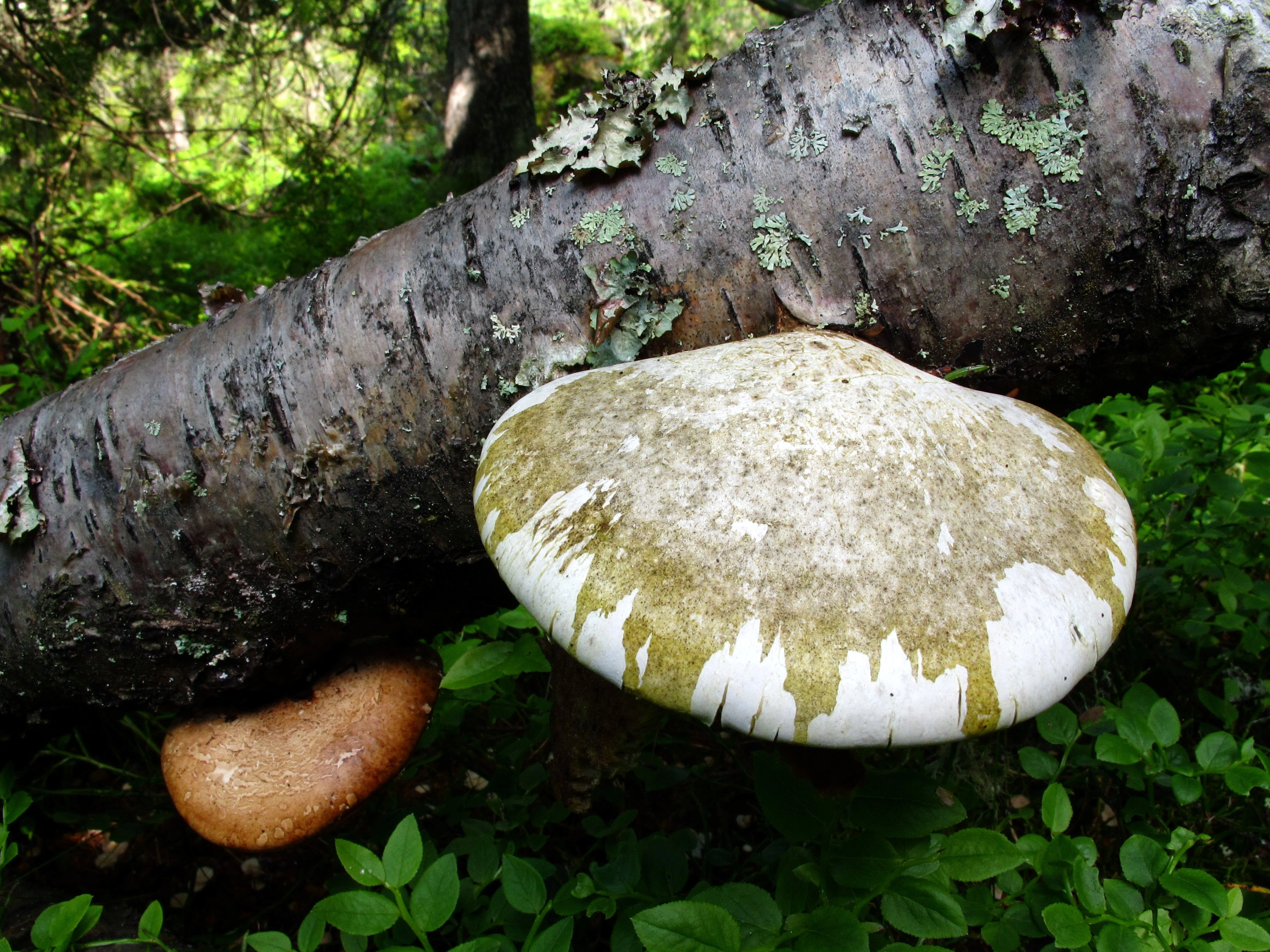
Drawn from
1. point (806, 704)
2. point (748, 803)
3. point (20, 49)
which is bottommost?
point (748, 803)

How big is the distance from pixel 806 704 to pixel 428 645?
1.42 m

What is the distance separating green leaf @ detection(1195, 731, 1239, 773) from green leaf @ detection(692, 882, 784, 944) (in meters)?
1.02

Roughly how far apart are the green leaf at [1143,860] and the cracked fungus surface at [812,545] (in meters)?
0.55

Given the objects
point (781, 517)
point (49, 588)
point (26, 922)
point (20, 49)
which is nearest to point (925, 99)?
point (781, 517)

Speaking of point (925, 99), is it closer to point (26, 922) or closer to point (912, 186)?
point (912, 186)

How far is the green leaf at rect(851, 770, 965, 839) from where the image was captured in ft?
3.92

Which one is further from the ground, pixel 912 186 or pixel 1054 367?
pixel 912 186

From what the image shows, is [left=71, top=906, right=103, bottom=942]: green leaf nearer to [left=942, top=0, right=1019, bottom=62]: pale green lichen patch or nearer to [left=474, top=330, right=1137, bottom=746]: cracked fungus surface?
[left=474, top=330, right=1137, bottom=746]: cracked fungus surface

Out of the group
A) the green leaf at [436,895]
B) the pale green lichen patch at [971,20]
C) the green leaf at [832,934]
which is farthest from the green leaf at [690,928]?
the pale green lichen patch at [971,20]

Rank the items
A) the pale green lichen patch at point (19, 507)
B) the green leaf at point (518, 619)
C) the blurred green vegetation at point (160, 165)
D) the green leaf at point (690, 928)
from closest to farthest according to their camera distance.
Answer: the green leaf at point (690, 928) < the pale green lichen patch at point (19, 507) < the green leaf at point (518, 619) < the blurred green vegetation at point (160, 165)

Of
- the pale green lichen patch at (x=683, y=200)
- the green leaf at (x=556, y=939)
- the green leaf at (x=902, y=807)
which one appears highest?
the pale green lichen patch at (x=683, y=200)

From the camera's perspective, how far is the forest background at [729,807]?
4.02ft

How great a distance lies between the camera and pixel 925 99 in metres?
1.37

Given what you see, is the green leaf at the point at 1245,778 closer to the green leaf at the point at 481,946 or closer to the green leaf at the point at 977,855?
the green leaf at the point at 977,855
